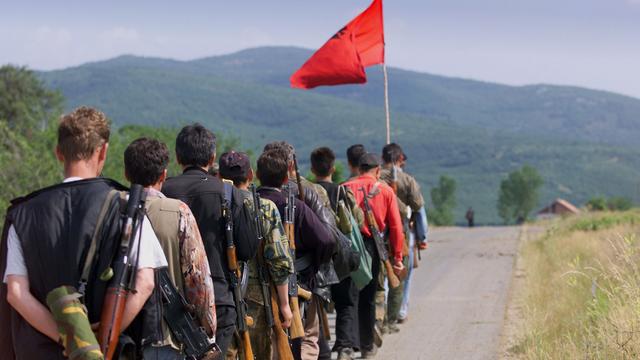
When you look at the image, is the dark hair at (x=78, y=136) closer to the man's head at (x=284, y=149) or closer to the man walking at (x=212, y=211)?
the man walking at (x=212, y=211)

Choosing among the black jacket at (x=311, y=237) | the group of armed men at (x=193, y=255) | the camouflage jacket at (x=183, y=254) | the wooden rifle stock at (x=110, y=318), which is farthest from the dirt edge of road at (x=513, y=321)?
the wooden rifle stock at (x=110, y=318)

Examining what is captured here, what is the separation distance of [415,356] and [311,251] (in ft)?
9.32

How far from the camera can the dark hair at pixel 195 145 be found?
6.42 m

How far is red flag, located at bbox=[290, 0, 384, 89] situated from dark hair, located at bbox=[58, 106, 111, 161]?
29.1 feet

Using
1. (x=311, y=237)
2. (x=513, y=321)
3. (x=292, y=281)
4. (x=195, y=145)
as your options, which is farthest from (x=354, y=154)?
(x=195, y=145)

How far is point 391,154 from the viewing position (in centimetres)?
1216

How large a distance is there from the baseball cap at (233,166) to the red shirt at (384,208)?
10.9ft

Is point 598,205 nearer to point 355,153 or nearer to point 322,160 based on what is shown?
point 355,153

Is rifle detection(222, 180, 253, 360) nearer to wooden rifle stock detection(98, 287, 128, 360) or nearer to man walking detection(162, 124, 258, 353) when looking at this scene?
man walking detection(162, 124, 258, 353)

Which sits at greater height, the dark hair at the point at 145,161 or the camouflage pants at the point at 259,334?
the dark hair at the point at 145,161

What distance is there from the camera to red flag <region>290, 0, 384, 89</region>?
44.9 ft

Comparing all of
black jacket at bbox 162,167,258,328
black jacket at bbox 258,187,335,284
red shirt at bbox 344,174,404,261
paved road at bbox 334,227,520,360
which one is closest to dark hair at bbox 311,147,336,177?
red shirt at bbox 344,174,404,261

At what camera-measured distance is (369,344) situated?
10375 millimetres

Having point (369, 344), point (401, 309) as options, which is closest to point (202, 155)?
point (369, 344)
